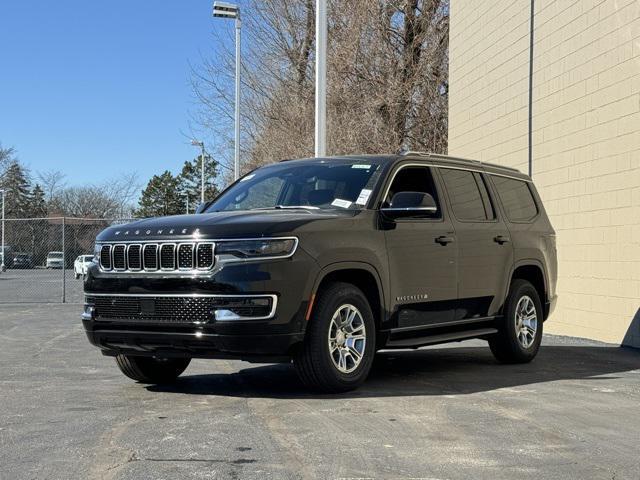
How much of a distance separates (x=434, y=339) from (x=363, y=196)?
148 centimetres

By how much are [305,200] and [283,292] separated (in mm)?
1494

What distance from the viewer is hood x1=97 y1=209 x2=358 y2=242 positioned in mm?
6523

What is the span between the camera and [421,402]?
666 cm

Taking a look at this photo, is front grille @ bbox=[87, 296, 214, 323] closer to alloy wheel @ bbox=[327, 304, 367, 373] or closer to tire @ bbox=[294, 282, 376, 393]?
tire @ bbox=[294, 282, 376, 393]

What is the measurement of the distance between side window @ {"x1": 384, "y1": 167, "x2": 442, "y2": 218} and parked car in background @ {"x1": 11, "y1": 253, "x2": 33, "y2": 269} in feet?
83.2

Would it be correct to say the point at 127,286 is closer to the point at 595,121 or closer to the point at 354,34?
the point at 595,121

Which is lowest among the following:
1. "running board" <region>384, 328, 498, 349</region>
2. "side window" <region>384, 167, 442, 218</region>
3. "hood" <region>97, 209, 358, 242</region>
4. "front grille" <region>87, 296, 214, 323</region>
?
"running board" <region>384, 328, 498, 349</region>

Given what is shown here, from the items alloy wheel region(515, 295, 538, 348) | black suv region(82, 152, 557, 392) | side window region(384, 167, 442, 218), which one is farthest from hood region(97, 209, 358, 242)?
alloy wheel region(515, 295, 538, 348)

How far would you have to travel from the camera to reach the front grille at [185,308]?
21.0 feet

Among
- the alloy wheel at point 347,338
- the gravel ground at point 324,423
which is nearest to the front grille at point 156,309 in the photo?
the gravel ground at point 324,423

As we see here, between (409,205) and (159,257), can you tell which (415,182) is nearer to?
(409,205)

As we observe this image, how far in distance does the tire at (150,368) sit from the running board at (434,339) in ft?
6.14

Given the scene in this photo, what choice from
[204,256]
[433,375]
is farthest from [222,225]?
[433,375]

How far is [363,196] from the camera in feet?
24.5
